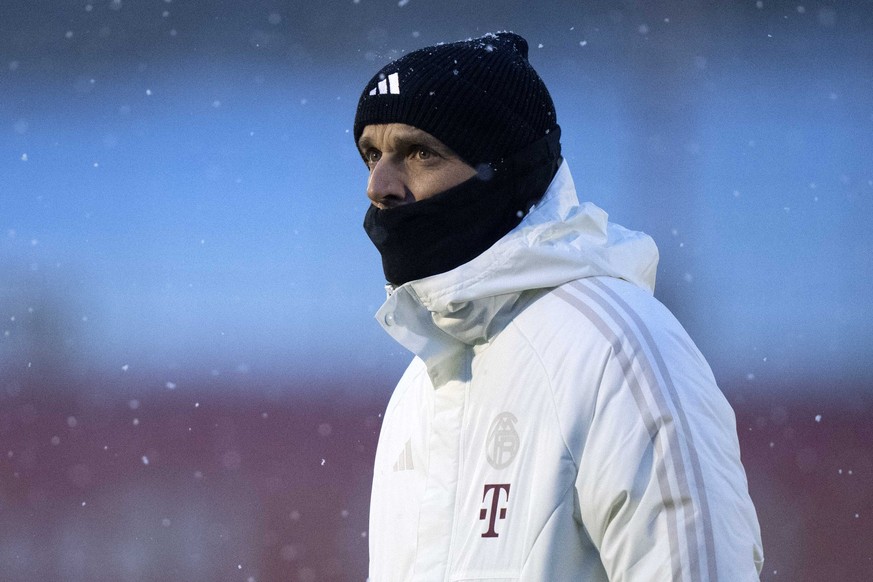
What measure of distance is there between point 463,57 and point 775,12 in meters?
1.86

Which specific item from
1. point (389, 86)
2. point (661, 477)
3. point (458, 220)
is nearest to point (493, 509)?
point (661, 477)

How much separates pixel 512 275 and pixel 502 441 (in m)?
0.22

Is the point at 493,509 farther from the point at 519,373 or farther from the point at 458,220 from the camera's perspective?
the point at 458,220

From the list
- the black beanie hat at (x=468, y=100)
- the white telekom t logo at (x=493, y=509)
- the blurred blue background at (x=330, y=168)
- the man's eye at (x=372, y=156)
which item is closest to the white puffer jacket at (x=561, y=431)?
the white telekom t logo at (x=493, y=509)

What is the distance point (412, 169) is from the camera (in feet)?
4.99

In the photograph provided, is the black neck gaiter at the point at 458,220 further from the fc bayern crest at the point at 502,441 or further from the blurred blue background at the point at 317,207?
the blurred blue background at the point at 317,207

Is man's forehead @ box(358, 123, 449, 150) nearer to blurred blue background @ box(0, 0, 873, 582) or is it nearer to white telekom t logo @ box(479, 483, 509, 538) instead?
white telekom t logo @ box(479, 483, 509, 538)

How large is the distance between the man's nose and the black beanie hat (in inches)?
2.9

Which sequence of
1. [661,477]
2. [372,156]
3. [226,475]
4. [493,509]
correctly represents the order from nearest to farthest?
[661,477] < [493,509] < [372,156] < [226,475]

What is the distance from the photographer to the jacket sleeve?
1.12 metres

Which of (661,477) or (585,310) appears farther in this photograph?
(585,310)

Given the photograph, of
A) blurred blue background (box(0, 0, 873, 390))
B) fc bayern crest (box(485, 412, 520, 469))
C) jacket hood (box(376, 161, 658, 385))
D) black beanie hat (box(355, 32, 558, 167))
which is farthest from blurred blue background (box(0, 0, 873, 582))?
fc bayern crest (box(485, 412, 520, 469))

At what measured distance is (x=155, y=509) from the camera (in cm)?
334

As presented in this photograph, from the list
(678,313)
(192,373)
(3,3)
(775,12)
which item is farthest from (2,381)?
(775,12)
